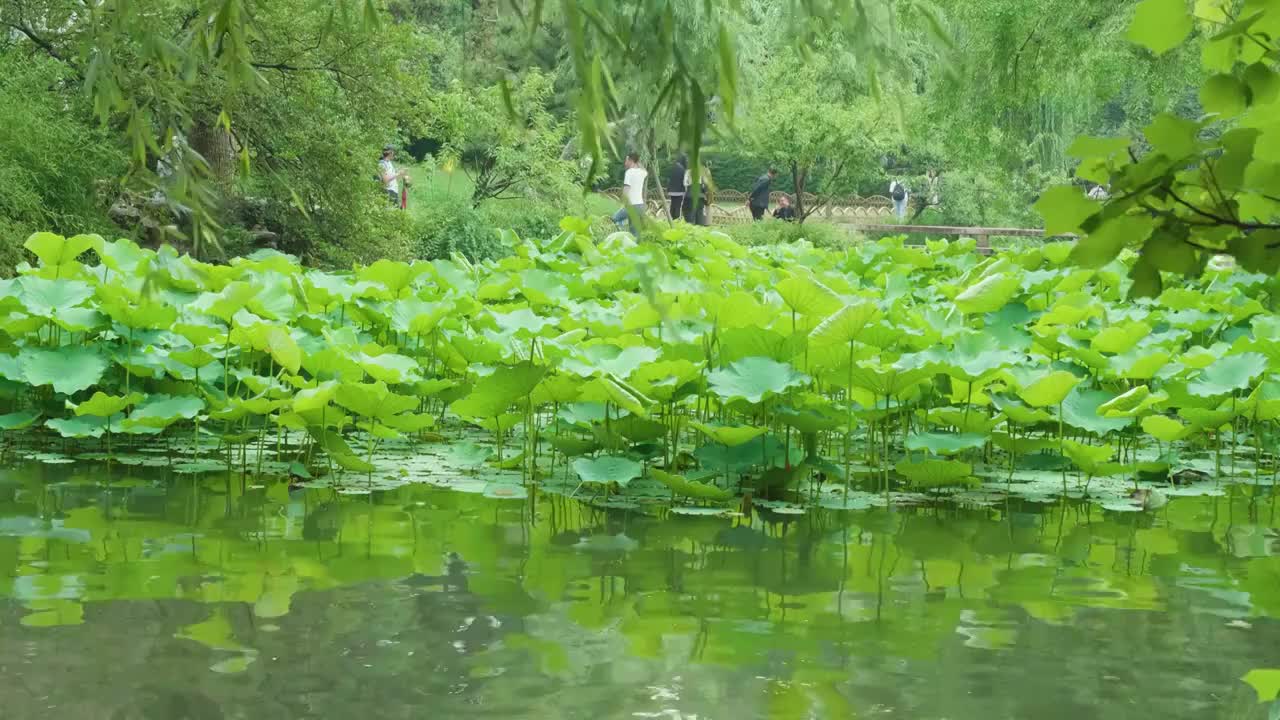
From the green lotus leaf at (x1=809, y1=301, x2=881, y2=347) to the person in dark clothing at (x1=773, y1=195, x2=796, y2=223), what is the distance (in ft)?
65.8

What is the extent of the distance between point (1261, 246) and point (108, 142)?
36.7ft

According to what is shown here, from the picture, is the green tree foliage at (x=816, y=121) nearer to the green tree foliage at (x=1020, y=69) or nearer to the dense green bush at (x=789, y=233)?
→ the dense green bush at (x=789, y=233)

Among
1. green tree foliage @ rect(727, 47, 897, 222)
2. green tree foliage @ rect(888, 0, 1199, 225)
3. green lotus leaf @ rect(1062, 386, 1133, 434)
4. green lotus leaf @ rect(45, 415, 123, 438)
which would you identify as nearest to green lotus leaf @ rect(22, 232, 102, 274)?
green lotus leaf @ rect(45, 415, 123, 438)

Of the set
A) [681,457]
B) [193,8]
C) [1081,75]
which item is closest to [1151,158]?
[681,457]

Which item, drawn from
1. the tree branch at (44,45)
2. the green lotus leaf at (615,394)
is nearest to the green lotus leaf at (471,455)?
the green lotus leaf at (615,394)

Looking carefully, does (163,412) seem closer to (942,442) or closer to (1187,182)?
(942,442)

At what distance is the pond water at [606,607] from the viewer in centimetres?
240

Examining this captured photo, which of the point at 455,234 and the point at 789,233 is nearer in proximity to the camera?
the point at 455,234

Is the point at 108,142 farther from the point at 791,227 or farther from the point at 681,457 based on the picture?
the point at 791,227

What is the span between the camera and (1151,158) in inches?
45.4

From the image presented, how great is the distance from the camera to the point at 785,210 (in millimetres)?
25953

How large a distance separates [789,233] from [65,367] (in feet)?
55.6

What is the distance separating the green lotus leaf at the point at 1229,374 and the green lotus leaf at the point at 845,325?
40.3 inches

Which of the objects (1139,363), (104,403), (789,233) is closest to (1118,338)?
(1139,363)
